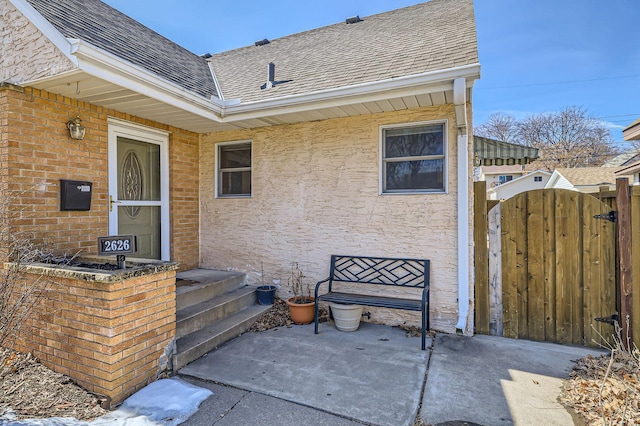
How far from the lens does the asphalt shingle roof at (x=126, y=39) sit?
3658 mm

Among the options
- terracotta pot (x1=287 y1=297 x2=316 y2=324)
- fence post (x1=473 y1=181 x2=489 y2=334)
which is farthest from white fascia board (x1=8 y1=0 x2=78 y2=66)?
fence post (x1=473 y1=181 x2=489 y2=334)

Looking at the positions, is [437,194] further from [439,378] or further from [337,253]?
[439,378]

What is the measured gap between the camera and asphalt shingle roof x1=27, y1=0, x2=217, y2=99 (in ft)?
12.0

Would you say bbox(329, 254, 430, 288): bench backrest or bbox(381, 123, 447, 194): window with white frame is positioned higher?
bbox(381, 123, 447, 194): window with white frame

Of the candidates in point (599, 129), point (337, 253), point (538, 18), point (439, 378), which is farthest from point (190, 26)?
point (599, 129)

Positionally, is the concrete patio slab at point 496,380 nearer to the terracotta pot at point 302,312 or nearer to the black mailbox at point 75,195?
the terracotta pot at point 302,312

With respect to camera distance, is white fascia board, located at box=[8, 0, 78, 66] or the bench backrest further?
the bench backrest

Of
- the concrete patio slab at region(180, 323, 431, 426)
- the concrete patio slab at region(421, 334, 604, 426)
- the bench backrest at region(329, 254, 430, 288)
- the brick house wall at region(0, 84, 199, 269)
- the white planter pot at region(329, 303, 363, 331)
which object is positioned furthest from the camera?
the bench backrest at region(329, 254, 430, 288)

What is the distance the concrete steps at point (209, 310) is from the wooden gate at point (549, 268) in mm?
3211

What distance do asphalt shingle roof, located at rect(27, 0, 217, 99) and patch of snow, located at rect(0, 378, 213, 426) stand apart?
3345mm

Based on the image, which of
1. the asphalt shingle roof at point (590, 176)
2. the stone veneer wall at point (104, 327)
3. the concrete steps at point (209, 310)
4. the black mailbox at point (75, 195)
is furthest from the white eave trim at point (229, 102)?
the asphalt shingle roof at point (590, 176)

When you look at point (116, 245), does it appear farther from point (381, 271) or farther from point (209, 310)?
point (381, 271)

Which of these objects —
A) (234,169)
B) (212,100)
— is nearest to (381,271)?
(234,169)

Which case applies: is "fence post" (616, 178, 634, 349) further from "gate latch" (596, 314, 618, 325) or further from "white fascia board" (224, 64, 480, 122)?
"white fascia board" (224, 64, 480, 122)
